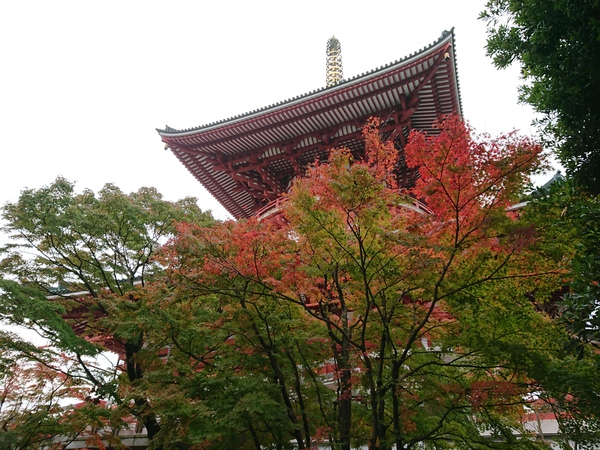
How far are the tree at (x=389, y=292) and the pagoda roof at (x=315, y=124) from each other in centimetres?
742

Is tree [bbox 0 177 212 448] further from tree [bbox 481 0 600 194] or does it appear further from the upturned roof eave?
tree [bbox 481 0 600 194]

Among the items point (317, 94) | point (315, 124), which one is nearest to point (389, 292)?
point (317, 94)

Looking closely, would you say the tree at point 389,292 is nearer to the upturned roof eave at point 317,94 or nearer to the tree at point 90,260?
the tree at point 90,260

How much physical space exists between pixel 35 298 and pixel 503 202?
875cm

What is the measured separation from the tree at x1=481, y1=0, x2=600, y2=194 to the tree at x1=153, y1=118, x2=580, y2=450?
34.9 inches

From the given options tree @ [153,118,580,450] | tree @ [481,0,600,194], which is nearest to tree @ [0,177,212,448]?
tree @ [153,118,580,450]

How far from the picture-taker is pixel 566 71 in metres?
4.72

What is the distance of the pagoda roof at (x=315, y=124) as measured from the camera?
12258 millimetres

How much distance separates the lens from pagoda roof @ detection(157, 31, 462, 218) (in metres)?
12.3

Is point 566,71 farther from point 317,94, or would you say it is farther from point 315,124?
point 315,124

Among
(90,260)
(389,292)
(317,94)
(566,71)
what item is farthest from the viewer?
(317,94)

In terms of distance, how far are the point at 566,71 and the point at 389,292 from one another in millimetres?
3721

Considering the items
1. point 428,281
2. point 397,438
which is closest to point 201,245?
point 428,281

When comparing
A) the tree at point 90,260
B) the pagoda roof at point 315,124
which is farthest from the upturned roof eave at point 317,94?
the tree at point 90,260
